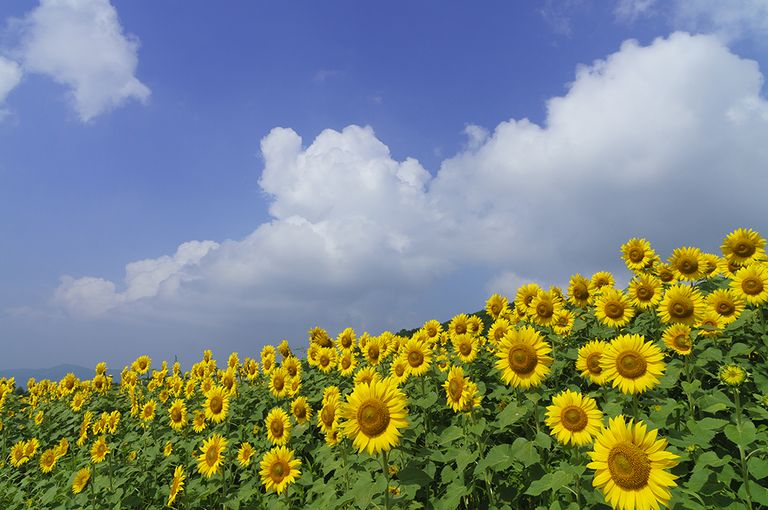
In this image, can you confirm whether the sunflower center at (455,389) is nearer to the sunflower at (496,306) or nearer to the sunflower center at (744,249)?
the sunflower at (496,306)

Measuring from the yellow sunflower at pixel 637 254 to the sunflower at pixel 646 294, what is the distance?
2239mm

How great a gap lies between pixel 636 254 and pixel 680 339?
514cm

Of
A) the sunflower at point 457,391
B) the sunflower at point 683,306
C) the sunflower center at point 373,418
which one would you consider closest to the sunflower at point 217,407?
the sunflower at point 457,391

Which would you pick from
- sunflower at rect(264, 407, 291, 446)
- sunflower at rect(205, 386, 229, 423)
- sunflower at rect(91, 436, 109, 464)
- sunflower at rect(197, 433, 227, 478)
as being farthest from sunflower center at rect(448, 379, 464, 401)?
sunflower at rect(91, 436, 109, 464)

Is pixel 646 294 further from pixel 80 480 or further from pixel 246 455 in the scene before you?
pixel 80 480

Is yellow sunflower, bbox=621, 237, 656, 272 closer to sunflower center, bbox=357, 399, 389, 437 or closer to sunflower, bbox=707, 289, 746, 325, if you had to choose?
sunflower, bbox=707, 289, 746, 325

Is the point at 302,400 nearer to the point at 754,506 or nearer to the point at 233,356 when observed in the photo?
the point at 754,506

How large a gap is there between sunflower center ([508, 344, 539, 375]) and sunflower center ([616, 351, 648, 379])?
3.17ft

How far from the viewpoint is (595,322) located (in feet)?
31.6

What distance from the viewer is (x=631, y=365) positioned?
531 centimetres

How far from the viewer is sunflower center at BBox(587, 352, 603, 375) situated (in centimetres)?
595

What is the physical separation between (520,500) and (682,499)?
2.14 metres

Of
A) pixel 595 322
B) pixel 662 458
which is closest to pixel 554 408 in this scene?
pixel 662 458

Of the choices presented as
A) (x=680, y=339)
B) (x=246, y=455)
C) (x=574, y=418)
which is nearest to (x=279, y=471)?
(x=246, y=455)
